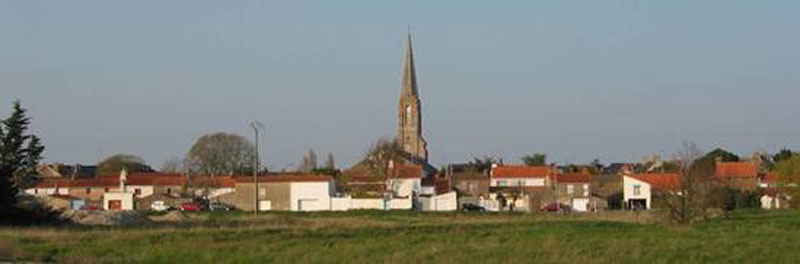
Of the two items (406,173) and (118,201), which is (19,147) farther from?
(406,173)

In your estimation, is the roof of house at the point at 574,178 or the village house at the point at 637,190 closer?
the village house at the point at 637,190

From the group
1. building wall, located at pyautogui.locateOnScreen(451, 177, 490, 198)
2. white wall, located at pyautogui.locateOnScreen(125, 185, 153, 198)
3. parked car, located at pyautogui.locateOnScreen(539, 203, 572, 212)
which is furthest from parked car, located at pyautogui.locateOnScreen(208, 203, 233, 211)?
building wall, located at pyautogui.locateOnScreen(451, 177, 490, 198)

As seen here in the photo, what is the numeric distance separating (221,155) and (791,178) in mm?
68012

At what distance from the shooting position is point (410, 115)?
187 m

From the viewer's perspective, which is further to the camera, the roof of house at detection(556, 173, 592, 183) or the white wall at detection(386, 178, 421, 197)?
the roof of house at detection(556, 173, 592, 183)

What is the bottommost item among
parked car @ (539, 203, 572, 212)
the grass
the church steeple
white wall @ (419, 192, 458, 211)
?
the grass

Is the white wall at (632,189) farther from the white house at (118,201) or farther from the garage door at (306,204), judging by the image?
the white house at (118,201)

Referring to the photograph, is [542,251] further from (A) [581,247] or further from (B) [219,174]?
(B) [219,174]

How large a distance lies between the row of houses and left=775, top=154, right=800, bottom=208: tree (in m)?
4.95

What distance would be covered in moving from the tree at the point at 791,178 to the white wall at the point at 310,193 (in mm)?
38496

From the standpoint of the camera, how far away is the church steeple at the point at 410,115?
183 m

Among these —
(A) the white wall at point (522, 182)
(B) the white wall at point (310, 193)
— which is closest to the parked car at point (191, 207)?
(B) the white wall at point (310, 193)

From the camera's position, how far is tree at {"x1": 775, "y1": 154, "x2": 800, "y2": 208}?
98.9 metres

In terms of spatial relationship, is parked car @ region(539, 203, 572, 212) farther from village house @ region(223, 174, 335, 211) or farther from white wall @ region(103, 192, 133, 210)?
white wall @ region(103, 192, 133, 210)
